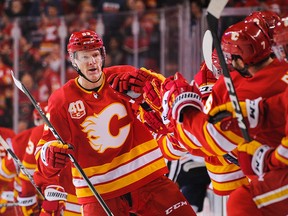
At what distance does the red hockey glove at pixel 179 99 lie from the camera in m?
3.94

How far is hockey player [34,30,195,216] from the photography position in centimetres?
457

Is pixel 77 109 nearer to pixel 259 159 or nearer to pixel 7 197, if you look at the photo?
pixel 259 159

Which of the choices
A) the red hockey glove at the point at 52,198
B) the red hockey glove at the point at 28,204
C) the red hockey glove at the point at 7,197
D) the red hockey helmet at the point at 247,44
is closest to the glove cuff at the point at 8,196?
the red hockey glove at the point at 7,197

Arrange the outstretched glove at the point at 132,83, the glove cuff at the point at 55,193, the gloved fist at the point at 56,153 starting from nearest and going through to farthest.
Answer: the gloved fist at the point at 56,153, the outstretched glove at the point at 132,83, the glove cuff at the point at 55,193

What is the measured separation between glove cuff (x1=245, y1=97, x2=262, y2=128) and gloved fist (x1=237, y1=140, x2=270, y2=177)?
8 cm

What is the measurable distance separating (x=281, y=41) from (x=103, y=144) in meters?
1.23

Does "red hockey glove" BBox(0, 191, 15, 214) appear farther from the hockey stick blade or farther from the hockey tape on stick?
the hockey stick blade

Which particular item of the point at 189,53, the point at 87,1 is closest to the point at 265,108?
the point at 189,53

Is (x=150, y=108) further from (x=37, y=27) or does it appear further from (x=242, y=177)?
(x=37, y=27)

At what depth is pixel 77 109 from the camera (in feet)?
15.1

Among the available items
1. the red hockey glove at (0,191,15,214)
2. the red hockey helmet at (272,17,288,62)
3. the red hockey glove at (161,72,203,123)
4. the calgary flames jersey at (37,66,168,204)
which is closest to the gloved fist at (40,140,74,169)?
the calgary flames jersey at (37,66,168,204)

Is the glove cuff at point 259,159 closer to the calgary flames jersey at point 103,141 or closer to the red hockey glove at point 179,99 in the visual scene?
the red hockey glove at point 179,99

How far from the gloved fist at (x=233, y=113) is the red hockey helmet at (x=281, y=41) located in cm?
20

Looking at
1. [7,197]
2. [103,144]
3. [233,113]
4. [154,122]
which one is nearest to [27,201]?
[7,197]
